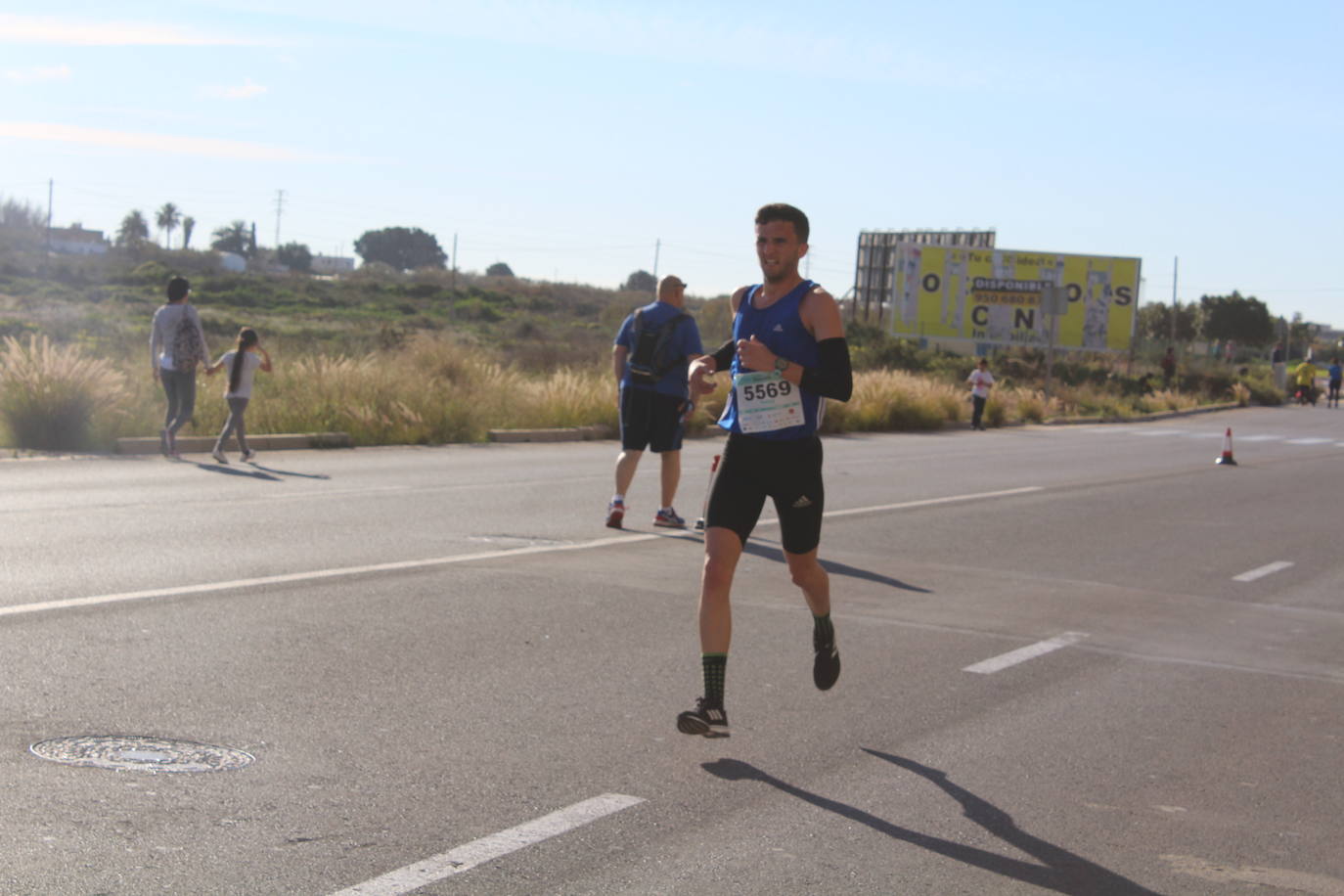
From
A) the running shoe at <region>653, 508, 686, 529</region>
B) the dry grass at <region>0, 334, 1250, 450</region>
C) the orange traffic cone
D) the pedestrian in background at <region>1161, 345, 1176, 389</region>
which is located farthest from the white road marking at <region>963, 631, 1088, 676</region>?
the pedestrian in background at <region>1161, 345, 1176, 389</region>

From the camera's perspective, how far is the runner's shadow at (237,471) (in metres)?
15.3

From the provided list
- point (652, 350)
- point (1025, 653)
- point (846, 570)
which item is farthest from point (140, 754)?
point (652, 350)

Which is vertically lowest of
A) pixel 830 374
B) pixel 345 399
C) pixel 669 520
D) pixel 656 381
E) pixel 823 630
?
pixel 669 520

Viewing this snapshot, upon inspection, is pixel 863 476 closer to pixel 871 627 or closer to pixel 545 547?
pixel 545 547

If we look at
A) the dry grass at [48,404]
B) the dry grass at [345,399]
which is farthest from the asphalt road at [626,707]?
the dry grass at [345,399]

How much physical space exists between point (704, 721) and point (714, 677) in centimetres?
19

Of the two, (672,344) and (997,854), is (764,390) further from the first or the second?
(672,344)

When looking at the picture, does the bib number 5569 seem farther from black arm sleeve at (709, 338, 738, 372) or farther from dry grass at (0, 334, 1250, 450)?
dry grass at (0, 334, 1250, 450)

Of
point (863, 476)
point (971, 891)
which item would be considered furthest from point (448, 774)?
point (863, 476)

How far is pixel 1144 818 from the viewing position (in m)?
5.29

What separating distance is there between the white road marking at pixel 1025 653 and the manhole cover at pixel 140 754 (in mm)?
3696

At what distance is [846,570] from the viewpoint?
1082 cm

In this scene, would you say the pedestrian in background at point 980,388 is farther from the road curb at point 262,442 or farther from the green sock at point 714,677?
the green sock at point 714,677

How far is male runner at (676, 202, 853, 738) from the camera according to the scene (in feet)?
19.6
